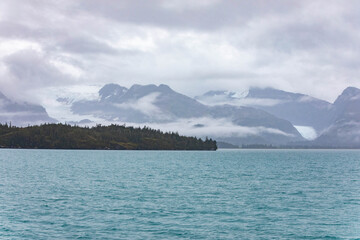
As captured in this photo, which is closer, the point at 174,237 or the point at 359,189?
the point at 174,237

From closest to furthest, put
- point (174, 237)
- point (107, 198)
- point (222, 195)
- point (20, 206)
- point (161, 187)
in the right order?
point (174, 237) < point (20, 206) < point (107, 198) < point (222, 195) < point (161, 187)

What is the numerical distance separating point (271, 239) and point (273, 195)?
43932mm

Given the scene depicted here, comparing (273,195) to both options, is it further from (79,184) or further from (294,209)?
(79,184)

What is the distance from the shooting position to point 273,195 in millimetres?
98938

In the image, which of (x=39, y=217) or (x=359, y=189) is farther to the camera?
(x=359, y=189)

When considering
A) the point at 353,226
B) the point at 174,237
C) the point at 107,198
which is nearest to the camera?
the point at 174,237

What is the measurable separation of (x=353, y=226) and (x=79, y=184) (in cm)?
7386

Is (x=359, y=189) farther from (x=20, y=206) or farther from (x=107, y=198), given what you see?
(x=20, y=206)

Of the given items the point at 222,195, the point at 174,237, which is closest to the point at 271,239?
the point at 174,237

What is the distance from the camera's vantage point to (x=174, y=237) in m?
55.9

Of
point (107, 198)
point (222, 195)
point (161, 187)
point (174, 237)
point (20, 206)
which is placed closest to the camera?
point (174, 237)

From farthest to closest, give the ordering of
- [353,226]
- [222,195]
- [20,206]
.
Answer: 1. [222,195]
2. [20,206]
3. [353,226]

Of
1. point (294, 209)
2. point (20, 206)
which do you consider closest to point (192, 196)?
point (294, 209)

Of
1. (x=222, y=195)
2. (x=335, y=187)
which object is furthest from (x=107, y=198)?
(x=335, y=187)
